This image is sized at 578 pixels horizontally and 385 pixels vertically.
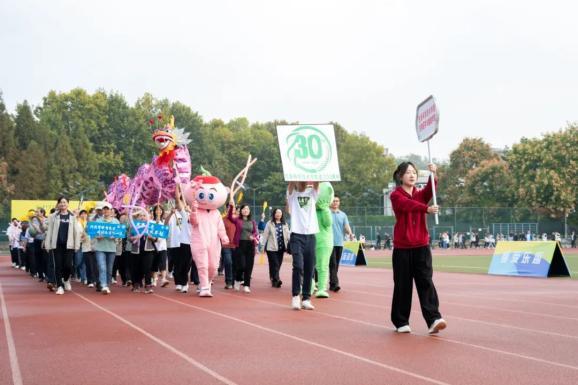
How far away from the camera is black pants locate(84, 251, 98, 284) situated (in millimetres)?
18308

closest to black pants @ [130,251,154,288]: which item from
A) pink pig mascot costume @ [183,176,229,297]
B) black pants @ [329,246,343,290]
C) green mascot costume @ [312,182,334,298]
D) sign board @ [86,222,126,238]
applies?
sign board @ [86,222,126,238]

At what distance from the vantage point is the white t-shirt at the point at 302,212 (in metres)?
12.7

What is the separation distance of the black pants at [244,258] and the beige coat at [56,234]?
131 inches

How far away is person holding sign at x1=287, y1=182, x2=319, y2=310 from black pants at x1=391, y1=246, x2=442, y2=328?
3.16m

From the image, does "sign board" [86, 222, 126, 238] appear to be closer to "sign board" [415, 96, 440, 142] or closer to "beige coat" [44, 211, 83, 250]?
"beige coat" [44, 211, 83, 250]

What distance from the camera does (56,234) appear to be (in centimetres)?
1633

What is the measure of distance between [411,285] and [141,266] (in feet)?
30.2

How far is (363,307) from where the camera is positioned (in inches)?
512

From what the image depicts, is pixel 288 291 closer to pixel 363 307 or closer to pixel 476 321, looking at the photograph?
pixel 363 307

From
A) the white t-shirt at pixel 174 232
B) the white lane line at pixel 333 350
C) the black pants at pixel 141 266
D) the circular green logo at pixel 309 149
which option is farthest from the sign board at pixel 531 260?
the white lane line at pixel 333 350

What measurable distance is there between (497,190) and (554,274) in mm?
55873

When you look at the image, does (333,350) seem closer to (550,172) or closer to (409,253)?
(409,253)

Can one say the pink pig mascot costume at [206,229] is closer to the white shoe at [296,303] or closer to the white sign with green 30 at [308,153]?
the white sign with green 30 at [308,153]

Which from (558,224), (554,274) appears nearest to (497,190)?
(558,224)
